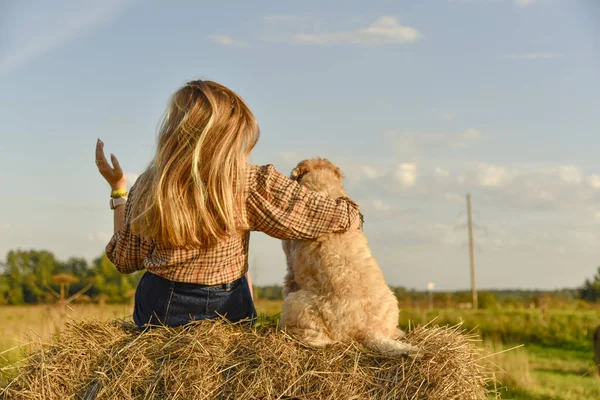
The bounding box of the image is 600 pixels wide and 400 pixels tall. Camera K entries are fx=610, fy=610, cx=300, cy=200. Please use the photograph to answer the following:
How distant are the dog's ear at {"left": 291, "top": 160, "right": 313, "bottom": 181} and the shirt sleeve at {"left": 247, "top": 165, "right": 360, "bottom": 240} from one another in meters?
0.37

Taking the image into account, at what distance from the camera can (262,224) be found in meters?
3.81

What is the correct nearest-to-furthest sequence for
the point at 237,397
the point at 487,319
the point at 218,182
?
the point at 237,397
the point at 218,182
the point at 487,319

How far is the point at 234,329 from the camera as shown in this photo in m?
3.87

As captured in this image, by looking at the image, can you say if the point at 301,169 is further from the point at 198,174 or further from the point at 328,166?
the point at 198,174

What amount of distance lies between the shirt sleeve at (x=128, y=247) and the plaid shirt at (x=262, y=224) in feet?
0.04

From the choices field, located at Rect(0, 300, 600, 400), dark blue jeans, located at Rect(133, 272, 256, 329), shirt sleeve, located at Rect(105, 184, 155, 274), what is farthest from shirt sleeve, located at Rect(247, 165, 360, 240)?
field, located at Rect(0, 300, 600, 400)

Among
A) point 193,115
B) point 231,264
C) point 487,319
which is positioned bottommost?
point 487,319

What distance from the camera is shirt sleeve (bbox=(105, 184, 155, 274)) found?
3.99 meters

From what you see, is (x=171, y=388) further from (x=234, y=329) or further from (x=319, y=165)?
(x=319, y=165)

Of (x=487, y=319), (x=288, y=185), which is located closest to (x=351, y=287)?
(x=288, y=185)

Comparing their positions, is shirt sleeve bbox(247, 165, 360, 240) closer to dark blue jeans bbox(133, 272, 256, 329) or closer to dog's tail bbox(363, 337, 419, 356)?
dark blue jeans bbox(133, 272, 256, 329)

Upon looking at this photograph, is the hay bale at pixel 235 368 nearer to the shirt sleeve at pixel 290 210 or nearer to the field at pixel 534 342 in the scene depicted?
the shirt sleeve at pixel 290 210

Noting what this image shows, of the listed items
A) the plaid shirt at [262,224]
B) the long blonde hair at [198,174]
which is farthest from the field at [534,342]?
the long blonde hair at [198,174]

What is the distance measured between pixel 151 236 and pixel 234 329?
0.79 metres
